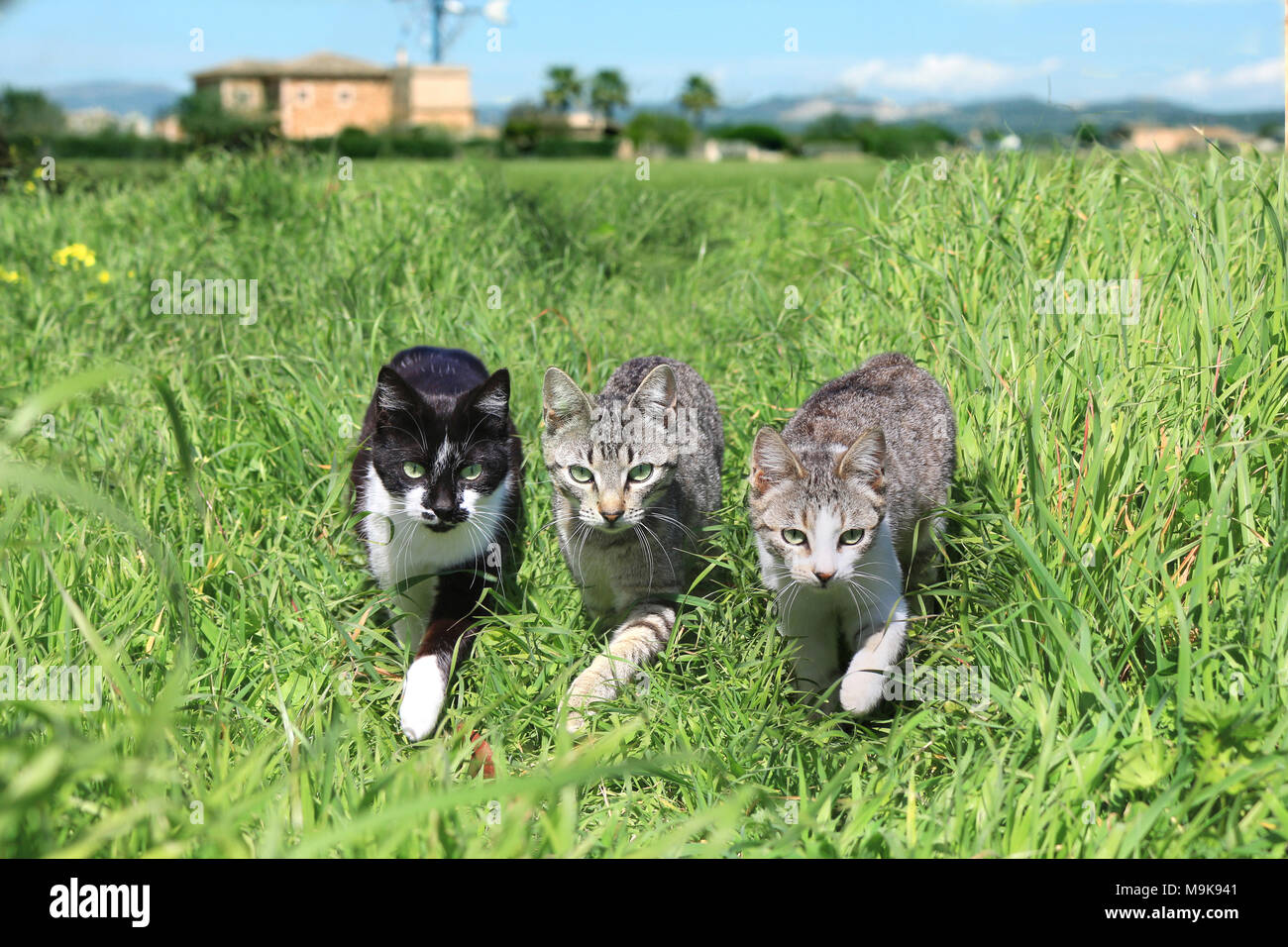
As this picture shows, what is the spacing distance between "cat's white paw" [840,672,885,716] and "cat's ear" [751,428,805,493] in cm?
59

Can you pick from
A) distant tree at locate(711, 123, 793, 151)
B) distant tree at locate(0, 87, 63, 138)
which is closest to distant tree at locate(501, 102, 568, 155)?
distant tree at locate(711, 123, 793, 151)

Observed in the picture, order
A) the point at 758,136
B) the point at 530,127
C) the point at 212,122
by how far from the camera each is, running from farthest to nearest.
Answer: the point at 758,136 → the point at 530,127 → the point at 212,122

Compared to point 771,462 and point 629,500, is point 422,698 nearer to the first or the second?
point 629,500

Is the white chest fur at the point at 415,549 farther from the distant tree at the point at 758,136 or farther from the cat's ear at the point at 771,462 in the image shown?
the distant tree at the point at 758,136

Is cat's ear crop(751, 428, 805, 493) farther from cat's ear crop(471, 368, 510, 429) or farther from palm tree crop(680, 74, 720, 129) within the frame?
palm tree crop(680, 74, 720, 129)

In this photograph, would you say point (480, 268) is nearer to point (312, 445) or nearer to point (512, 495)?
point (312, 445)

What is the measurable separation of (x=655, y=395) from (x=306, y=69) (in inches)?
2295

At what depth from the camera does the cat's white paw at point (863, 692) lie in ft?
8.20

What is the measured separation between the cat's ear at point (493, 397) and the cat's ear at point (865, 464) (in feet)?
3.81

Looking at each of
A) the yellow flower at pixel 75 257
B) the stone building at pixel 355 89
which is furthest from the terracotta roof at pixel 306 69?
the yellow flower at pixel 75 257

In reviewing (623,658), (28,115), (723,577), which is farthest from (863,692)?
(28,115)

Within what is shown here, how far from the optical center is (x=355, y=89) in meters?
52.9

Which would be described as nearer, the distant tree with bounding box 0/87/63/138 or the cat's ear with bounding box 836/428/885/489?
the cat's ear with bounding box 836/428/885/489

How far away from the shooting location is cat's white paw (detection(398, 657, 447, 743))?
2.69m
